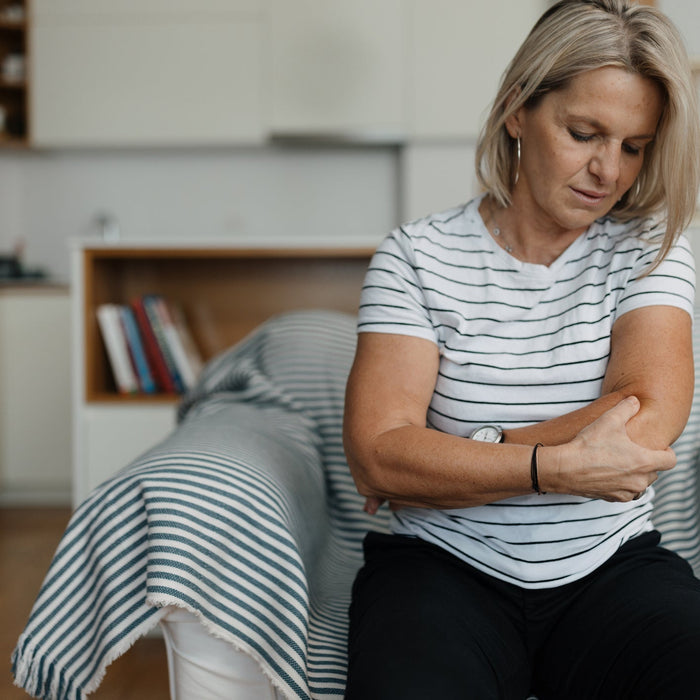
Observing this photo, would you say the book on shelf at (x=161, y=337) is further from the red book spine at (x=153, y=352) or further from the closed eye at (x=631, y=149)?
the closed eye at (x=631, y=149)

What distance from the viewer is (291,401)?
1.75 m

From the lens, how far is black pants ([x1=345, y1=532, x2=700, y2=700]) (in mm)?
934

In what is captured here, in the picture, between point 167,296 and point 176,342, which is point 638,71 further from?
point 167,296

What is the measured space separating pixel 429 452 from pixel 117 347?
195 cm

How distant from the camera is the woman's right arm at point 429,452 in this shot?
1026 millimetres

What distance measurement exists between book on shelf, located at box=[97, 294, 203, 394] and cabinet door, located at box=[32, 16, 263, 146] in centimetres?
109

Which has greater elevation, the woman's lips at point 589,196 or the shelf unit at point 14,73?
the shelf unit at point 14,73

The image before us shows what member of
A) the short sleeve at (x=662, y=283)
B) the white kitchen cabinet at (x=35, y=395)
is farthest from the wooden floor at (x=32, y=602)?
the short sleeve at (x=662, y=283)

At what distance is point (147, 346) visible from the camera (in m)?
2.94

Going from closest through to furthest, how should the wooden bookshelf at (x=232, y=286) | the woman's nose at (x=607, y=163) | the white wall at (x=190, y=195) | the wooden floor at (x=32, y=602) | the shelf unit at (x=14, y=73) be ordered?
1. the woman's nose at (x=607, y=163)
2. the wooden floor at (x=32, y=602)
3. the wooden bookshelf at (x=232, y=286)
4. the shelf unit at (x=14, y=73)
5. the white wall at (x=190, y=195)

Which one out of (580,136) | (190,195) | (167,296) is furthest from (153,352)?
(580,136)

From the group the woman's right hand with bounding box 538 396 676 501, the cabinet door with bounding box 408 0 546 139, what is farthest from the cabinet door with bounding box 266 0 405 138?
the woman's right hand with bounding box 538 396 676 501

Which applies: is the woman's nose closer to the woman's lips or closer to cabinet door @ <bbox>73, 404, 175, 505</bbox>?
the woman's lips

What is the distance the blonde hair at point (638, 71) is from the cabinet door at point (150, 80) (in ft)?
8.75
